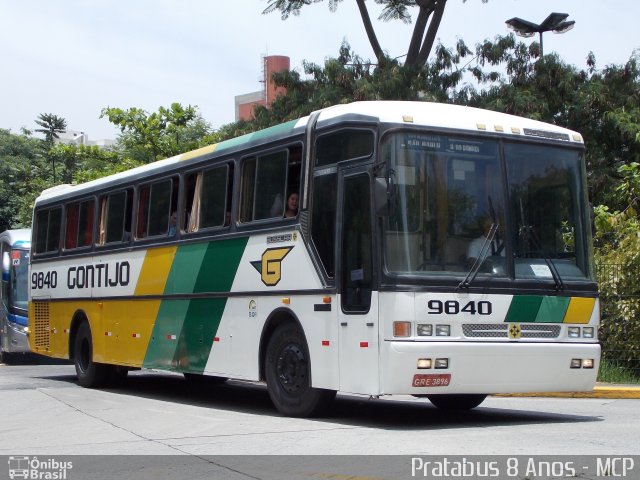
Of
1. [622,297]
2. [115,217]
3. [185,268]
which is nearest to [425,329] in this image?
[185,268]

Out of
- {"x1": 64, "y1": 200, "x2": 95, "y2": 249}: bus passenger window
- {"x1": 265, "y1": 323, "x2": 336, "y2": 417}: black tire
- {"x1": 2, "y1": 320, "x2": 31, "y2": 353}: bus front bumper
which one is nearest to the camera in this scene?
{"x1": 265, "y1": 323, "x2": 336, "y2": 417}: black tire

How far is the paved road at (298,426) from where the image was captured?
9438 mm

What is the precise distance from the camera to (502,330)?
10.9 metres

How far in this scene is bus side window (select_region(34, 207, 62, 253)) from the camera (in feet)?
63.7

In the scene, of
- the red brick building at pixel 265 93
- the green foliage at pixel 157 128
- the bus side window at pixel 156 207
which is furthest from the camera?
the red brick building at pixel 265 93

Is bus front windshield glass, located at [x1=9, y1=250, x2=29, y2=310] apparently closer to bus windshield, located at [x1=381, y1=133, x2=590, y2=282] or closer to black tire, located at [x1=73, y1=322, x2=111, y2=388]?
black tire, located at [x1=73, y1=322, x2=111, y2=388]

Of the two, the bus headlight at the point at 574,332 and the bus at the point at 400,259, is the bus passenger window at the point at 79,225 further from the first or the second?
the bus headlight at the point at 574,332

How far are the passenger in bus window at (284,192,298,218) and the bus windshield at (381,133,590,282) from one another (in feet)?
5.40

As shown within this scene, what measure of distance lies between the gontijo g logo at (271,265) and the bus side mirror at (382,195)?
1.83m

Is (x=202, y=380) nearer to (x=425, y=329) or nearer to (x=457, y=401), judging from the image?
(x=457, y=401)

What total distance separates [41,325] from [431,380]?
11.5 m

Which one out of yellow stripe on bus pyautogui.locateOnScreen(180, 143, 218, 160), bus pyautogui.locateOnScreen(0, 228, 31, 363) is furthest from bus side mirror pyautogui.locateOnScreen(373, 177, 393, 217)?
bus pyautogui.locateOnScreen(0, 228, 31, 363)

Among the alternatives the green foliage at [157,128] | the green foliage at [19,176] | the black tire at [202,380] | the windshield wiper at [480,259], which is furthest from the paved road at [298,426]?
the green foliage at [19,176]
